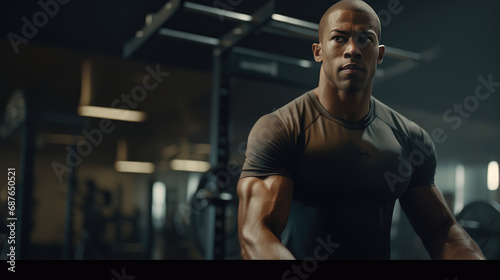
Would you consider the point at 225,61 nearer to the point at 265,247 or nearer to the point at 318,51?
the point at 318,51

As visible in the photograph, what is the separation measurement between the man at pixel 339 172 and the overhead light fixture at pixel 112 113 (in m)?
2.29

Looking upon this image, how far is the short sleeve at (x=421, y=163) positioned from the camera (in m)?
0.99

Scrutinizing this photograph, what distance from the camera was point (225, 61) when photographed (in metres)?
1.94

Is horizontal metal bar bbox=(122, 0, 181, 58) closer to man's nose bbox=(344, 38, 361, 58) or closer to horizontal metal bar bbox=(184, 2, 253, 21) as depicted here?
horizontal metal bar bbox=(184, 2, 253, 21)

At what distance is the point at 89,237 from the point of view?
3027mm

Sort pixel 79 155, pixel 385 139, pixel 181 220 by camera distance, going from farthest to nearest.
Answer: pixel 181 220
pixel 79 155
pixel 385 139

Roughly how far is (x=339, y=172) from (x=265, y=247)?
20cm

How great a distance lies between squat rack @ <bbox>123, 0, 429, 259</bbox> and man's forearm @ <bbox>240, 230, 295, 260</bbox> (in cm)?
102

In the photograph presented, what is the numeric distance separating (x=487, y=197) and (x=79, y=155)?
245 cm

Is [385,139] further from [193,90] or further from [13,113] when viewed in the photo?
[193,90]

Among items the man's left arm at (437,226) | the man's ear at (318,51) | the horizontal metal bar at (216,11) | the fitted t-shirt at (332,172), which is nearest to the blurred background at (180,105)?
the horizontal metal bar at (216,11)

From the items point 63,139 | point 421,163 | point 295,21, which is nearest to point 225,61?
point 295,21

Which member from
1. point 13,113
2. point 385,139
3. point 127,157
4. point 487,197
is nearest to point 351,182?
point 385,139

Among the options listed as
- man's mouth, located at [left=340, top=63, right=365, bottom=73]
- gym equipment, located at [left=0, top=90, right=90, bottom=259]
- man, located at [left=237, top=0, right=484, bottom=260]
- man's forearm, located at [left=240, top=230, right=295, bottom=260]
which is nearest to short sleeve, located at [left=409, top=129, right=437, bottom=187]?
man, located at [left=237, top=0, right=484, bottom=260]
